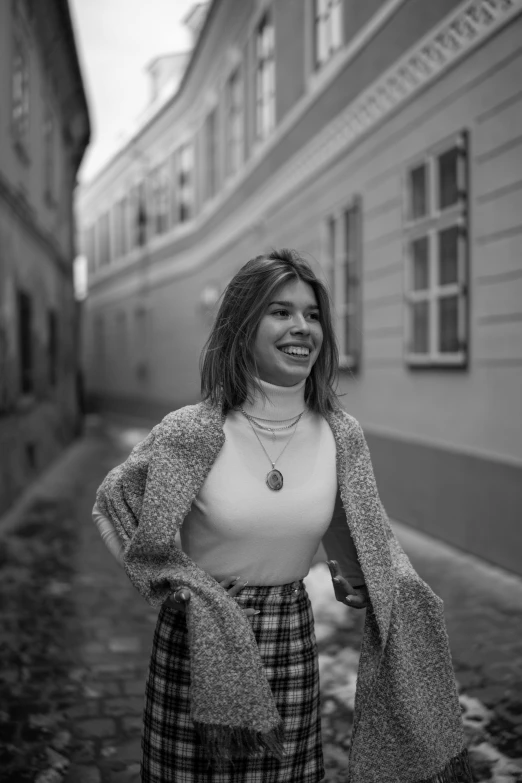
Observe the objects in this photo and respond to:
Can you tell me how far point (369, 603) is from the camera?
6.67 ft

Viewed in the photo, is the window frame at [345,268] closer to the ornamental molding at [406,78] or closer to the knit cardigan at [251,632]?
the ornamental molding at [406,78]

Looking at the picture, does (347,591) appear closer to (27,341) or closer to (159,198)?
(27,341)

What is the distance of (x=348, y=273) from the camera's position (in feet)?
29.6

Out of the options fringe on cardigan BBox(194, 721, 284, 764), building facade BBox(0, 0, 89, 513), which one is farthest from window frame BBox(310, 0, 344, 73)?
fringe on cardigan BBox(194, 721, 284, 764)

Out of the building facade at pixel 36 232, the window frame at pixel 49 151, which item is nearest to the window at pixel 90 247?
the building facade at pixel 36 232

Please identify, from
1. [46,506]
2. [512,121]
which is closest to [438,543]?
[512,121]

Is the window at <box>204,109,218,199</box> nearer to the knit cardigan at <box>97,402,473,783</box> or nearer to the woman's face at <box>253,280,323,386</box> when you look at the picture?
the woman's face at <box>253,280,323,386</box>

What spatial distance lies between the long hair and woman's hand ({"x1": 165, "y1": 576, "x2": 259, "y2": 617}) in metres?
0.39

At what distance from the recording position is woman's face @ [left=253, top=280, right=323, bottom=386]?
202cm

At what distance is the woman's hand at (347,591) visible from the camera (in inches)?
79.2

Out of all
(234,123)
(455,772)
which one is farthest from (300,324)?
(234,123)

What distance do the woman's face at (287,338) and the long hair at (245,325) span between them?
2 cm

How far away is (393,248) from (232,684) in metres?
6.30

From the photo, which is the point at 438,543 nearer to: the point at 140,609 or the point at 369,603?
the point at 140,609
